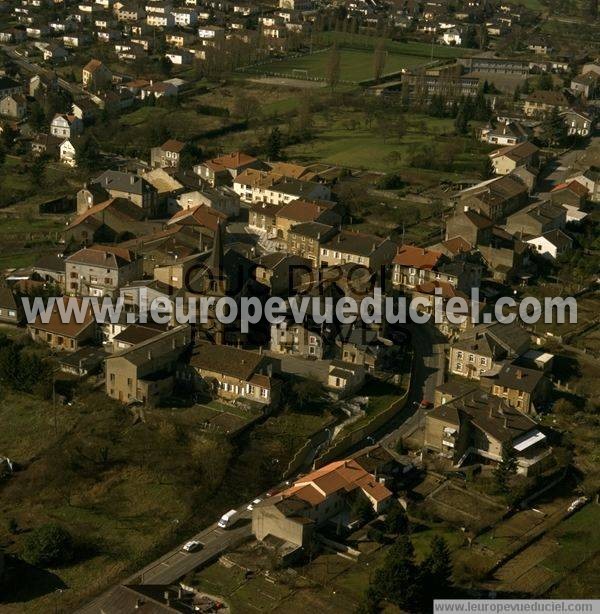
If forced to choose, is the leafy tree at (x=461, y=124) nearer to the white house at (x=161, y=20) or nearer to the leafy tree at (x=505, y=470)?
the leafy tree at (x=505, y=470)

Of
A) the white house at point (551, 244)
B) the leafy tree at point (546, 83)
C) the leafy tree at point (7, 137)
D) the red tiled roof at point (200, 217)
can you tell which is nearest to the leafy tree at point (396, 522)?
the red tiled roof at point (200, 217)

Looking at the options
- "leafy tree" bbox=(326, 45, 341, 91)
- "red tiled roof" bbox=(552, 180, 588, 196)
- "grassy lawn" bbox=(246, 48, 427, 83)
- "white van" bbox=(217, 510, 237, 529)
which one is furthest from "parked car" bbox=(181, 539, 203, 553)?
"grassy lawn" bbox=(246, 48, 427, 83)

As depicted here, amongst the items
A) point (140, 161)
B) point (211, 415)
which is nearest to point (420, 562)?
point (211, 415)

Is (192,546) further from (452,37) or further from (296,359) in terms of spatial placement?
(452,37)

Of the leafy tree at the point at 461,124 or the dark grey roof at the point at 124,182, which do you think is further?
the leafy tree at the point at 461,124

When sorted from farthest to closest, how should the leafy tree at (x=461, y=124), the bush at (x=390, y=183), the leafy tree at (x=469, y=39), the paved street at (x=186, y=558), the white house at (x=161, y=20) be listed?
the leafy tree at (x=469, y=39), the white house at (x=161, y=20), the leafy tree at (x=461, y=124), the bush at (x=390, y=183), the paved street at (x=186, y=558)

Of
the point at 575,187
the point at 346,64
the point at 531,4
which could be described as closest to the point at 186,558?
the point at 575,187
